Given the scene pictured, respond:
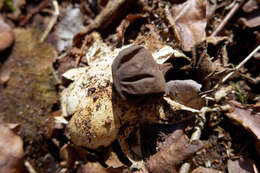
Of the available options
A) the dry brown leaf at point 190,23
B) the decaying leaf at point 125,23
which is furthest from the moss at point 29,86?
the dry brown leaf at point 190,23

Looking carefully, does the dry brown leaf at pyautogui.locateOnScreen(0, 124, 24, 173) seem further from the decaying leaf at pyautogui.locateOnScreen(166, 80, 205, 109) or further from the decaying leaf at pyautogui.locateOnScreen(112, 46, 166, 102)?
the decaying leaf at pyautogui.locateOnScreen(166, 80, 205, 109)

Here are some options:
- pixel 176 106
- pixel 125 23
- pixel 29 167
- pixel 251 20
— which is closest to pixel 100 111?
pixel 176 106

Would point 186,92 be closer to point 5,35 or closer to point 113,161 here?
point 113,161

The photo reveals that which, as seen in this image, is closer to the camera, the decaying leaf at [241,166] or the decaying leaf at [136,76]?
the decaying leaf at [136,76]

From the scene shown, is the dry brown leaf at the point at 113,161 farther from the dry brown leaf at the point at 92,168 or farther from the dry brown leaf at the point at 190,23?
the dry brown leaf at the point at 190,23

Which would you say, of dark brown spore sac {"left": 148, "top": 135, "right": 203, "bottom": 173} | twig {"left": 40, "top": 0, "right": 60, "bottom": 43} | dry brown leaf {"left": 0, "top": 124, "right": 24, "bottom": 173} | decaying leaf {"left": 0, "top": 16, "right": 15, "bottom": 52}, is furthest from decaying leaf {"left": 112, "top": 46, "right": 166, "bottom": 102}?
decaying leaf {"left": 0, "top": 16, "right": 15, "bottom": 52}
